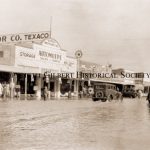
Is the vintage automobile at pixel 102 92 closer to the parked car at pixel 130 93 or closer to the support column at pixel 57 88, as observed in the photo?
the support column at pixel 57 88

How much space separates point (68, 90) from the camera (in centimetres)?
5153

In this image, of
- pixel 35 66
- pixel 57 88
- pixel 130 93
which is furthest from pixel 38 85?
pixel 130 93

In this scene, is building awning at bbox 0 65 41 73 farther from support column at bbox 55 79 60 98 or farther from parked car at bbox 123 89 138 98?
parked car at bbox 123 89 138 98

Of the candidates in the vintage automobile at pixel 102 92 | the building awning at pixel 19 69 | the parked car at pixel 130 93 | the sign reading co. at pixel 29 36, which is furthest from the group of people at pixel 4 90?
the parked car at pixel 130 93

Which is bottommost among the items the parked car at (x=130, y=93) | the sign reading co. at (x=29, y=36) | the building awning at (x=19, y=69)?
the parked car at (x=130, y=93)

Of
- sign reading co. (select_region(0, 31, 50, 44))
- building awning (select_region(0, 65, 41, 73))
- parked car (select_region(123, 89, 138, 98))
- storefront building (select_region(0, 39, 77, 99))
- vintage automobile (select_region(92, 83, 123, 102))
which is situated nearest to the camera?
building awning (select_region(0, 65, 41, 73))

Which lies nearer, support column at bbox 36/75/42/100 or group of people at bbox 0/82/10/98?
group of people at bbox 0/82/10/98

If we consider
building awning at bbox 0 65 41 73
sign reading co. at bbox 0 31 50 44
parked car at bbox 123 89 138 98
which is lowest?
parked car at bbox 123 89 138 98

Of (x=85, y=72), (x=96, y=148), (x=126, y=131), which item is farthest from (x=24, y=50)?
(x=96, y=148)

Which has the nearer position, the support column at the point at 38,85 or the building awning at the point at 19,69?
the building awning at the point at 19,69

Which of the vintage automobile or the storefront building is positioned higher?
the storefront building

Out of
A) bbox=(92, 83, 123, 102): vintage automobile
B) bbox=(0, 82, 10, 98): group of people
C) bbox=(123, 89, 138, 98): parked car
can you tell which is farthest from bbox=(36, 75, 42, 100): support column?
bbox=(123, 89, 138, 98): parked car

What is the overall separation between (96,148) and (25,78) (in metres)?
32.1

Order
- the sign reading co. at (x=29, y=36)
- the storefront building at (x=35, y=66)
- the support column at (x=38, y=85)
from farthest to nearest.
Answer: the sign reading co. at (x=29, y=36) < the support column at (x=38, y=85) < the storefront building at (x=35, y=66)
